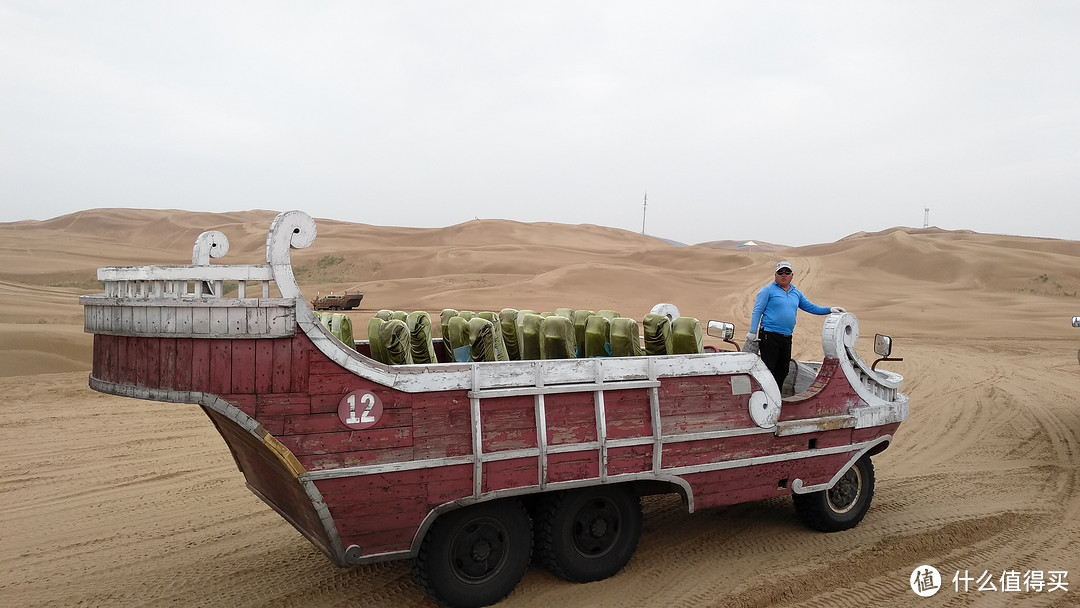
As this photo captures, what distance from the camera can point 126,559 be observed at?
596 centimetres

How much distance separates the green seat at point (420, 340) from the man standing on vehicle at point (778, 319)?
290cm

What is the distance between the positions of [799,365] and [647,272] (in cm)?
2821

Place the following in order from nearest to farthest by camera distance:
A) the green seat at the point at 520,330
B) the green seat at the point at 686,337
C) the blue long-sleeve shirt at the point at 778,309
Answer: the green seat at the point at 686,337
the green seat at the point at 520,330
the blue long-sleeve shirt at the point at 778,309

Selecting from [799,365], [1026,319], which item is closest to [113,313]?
[799,365]

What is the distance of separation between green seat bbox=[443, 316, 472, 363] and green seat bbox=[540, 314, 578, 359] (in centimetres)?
62

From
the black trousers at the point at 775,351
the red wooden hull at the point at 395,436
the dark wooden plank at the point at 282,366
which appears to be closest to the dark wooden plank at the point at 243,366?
the red wooden hull at the point at 395,436

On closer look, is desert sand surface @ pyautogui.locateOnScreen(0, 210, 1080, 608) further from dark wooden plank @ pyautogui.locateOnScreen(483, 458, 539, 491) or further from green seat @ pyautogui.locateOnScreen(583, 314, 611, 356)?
green seat @ pyautogui.locateOnScreen(583, 314, 611, 356)

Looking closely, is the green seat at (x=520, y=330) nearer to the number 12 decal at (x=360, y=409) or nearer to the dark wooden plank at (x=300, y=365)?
the number 12 decal at (x=360, y=409)

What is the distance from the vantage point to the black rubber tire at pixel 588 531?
5285mm

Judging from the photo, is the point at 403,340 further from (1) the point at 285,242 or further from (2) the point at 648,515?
(2) the point at 648,515

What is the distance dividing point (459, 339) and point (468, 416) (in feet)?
4.31

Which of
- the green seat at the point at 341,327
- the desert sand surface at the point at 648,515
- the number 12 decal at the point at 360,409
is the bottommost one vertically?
the desert sand surface at the point at 648,515

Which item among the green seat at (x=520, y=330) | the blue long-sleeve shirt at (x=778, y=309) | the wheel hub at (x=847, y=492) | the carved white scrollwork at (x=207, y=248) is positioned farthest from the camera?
the wheel hub at (x=847, y=492)

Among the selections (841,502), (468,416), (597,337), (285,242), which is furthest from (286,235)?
(841,502)
